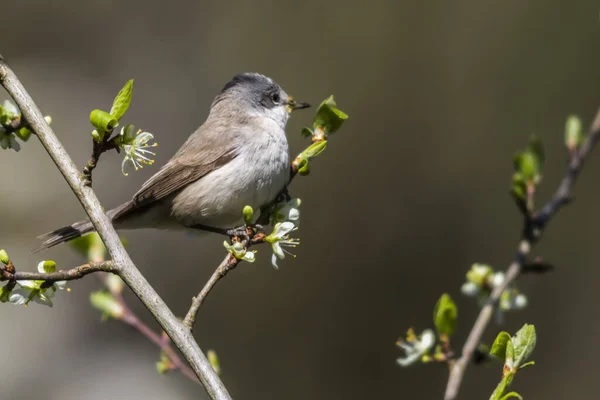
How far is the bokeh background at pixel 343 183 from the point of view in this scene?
6.31m

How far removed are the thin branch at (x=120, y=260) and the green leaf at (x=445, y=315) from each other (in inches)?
38.3

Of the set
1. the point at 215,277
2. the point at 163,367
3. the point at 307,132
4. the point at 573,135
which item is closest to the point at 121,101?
the point at 215,277

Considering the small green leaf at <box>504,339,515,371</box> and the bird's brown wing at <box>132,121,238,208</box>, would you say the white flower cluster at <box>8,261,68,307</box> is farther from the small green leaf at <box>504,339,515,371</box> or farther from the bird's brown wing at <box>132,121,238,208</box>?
the bird's brown wing at <box>132,121,238,208</box>

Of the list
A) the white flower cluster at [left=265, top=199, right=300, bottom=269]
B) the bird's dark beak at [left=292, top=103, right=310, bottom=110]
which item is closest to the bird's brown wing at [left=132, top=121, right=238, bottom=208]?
the bird's dark beak at [left=292, top=103, right=310, bottom=110]

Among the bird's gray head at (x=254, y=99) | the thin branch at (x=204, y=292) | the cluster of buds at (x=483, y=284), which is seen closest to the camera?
the thin branch at (x=204, y=292)

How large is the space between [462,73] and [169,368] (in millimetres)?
5784

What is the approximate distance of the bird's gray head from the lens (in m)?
4.10

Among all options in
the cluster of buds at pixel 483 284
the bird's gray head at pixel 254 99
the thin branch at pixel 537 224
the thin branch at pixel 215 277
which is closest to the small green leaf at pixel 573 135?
the thin branch at pixel 537 224

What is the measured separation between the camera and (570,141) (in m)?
2.80

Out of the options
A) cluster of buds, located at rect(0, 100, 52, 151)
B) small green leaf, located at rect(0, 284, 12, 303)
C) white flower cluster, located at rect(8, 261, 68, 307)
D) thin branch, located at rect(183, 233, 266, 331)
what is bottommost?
thin branch, located at rect(183, 233, 266, 331)

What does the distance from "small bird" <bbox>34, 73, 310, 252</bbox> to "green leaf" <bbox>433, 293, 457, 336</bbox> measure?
1.16 meters

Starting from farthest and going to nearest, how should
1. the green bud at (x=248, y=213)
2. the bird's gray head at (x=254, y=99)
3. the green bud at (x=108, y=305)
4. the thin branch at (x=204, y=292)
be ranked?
the bird's gray head at (x=254, y=99) < the green bud at (x=108, y=305) < the green bud at (x=248, y=213) < the thin branch at (x=204, y=292)

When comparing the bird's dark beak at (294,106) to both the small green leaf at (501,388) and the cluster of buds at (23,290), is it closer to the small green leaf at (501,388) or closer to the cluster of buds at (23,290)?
the cluster of buds at (23,290)

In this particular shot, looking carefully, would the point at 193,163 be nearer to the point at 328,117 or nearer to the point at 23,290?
the point at 328,117
